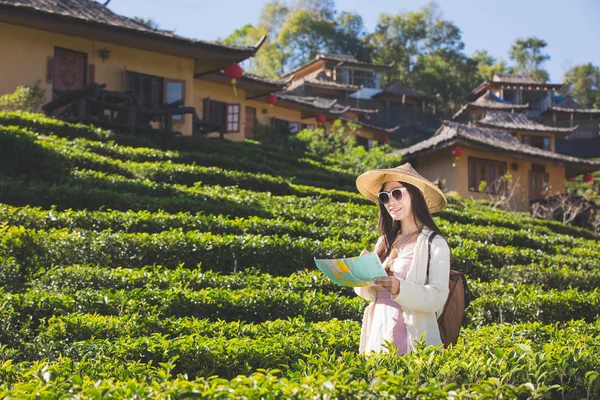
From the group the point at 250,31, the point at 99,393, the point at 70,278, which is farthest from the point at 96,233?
the point at 250,31

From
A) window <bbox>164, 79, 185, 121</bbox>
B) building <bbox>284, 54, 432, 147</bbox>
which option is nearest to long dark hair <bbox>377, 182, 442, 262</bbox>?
window <bbox>164, 79, 185, 121</bbox>

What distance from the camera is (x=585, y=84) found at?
6881cm

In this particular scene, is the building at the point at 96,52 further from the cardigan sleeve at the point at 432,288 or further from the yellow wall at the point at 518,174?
the cardigan sleeve at the point at 432,288

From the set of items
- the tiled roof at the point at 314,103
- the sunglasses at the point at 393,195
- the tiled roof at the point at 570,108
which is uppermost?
the tiled roof at the point at 570,108

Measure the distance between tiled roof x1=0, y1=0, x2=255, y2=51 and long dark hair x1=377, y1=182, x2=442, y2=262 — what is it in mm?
15858

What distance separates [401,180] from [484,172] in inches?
1081

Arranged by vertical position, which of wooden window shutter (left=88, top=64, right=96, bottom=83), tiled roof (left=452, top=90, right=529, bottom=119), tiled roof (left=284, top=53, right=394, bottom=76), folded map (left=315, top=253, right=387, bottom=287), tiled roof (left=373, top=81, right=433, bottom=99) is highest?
tiled roof (left=284, top=53, right=394, bottom=76)

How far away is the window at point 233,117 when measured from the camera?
25891 mm

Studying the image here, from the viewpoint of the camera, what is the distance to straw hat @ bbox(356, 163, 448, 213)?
15.0ft

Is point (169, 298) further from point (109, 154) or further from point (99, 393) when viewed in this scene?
point (109, 154)

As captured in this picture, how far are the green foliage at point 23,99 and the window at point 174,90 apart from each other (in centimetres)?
443

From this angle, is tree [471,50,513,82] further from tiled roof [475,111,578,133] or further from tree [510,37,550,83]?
tiled roof [475,111,578,133]

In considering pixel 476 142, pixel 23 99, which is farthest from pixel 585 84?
pixel 23 99

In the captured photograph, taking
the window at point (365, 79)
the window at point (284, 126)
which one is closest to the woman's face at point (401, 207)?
the window at point (284, 126)
